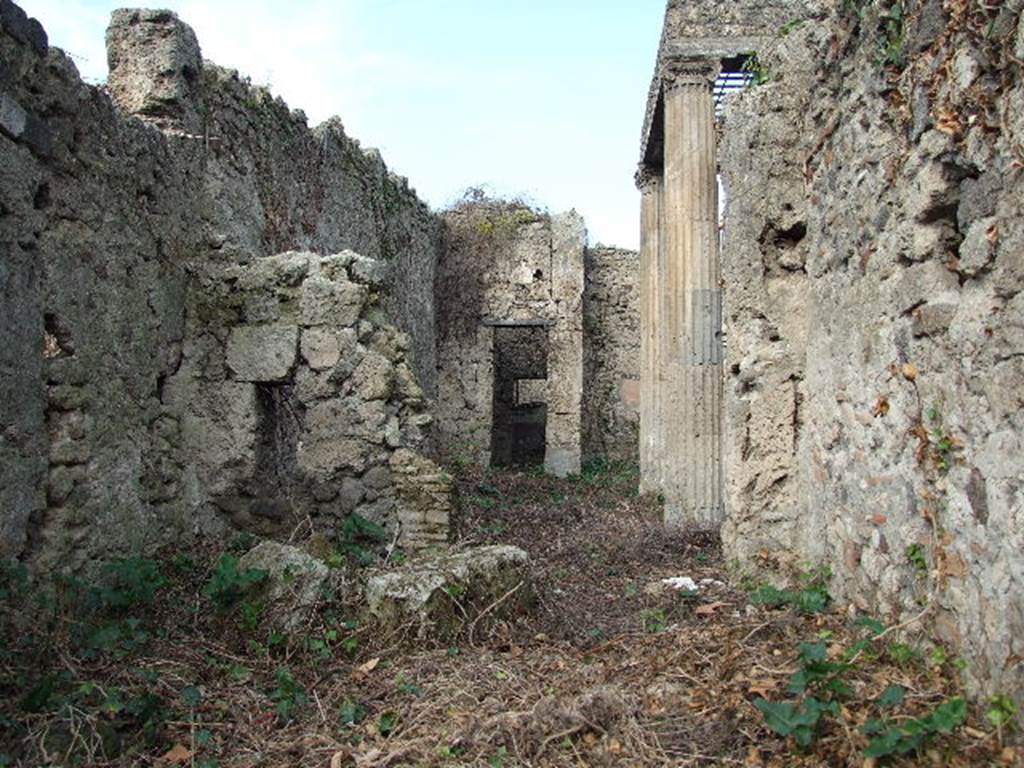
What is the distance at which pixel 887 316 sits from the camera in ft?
12.8

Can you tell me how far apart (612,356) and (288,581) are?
1267 centimetres

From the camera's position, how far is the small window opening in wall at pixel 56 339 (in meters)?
4.87

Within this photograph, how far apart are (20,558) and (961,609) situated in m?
4.16

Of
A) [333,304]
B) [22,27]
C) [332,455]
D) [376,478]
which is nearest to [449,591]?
[376,478]

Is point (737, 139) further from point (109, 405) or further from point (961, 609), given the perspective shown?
point (109, 405)

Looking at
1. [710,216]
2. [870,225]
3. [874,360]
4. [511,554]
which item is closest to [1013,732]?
[874,360]

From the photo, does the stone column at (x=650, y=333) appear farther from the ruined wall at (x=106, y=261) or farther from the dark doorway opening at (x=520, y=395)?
the ruined wall at (x=106, y=261)

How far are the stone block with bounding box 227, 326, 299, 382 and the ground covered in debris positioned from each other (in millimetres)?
1509

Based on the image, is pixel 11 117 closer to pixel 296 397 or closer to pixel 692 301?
pixel 296 397

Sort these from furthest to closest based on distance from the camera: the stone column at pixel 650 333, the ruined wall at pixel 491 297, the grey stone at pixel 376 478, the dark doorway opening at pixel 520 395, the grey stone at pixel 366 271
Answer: the dark doorway opening at pixel 520 395, the ruined wall at pixel 491 297, the stone column at pixel 650 333, the grey stone at pixel 366 271, the grey stone at pixel 376 478

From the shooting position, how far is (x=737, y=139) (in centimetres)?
573

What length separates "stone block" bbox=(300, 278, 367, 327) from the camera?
6.50 m

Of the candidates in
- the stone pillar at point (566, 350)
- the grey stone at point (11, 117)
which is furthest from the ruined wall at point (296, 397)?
the stone pillar at point (566, 350)

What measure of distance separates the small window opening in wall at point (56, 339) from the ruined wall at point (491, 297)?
11361mm
